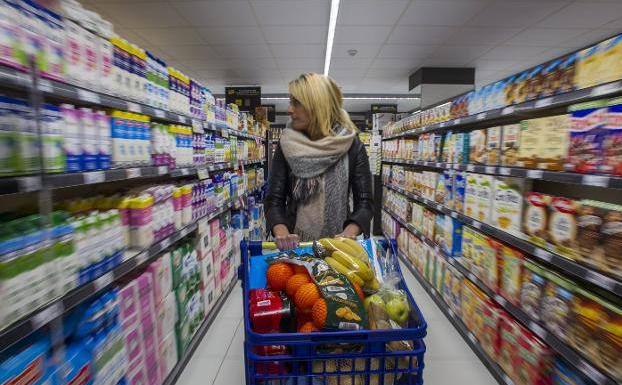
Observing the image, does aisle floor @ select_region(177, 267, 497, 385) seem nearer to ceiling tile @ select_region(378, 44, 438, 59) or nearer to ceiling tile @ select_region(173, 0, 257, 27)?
ceiling tile @ select_region(173, 0, 257, 27)

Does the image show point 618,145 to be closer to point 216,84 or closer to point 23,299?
point 23,299

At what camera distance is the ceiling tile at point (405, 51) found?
246 inches

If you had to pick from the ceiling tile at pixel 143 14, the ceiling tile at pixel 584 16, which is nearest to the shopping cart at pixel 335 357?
the ceiling tile at pixel 143 14

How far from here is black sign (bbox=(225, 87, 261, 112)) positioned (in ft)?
31.1

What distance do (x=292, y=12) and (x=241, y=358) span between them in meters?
4.36

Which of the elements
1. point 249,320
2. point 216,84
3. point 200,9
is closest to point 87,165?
point 249,320

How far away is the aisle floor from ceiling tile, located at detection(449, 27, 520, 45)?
15.1 ft

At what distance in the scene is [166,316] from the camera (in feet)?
6.67

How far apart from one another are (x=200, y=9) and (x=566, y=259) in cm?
497

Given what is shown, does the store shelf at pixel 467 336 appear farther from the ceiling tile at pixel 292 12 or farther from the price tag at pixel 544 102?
the ceiling tile at pixel 292 12

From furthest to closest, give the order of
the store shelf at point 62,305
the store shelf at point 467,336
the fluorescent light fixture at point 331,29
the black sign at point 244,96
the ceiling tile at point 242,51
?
the black sign at point 244,96, the ceiling tile at point 242,51, the fluorescent light fixture at point 331,29, the store shelf at point 467,336, the store shelf at point 62,305

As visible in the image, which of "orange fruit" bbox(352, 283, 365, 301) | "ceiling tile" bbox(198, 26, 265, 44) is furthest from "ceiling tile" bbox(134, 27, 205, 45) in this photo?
"orange fruit" bbox(352, 283, 365, 301)

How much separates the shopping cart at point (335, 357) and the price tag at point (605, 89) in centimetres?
134

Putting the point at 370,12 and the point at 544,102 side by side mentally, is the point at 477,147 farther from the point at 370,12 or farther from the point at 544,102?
the point at 370,12
